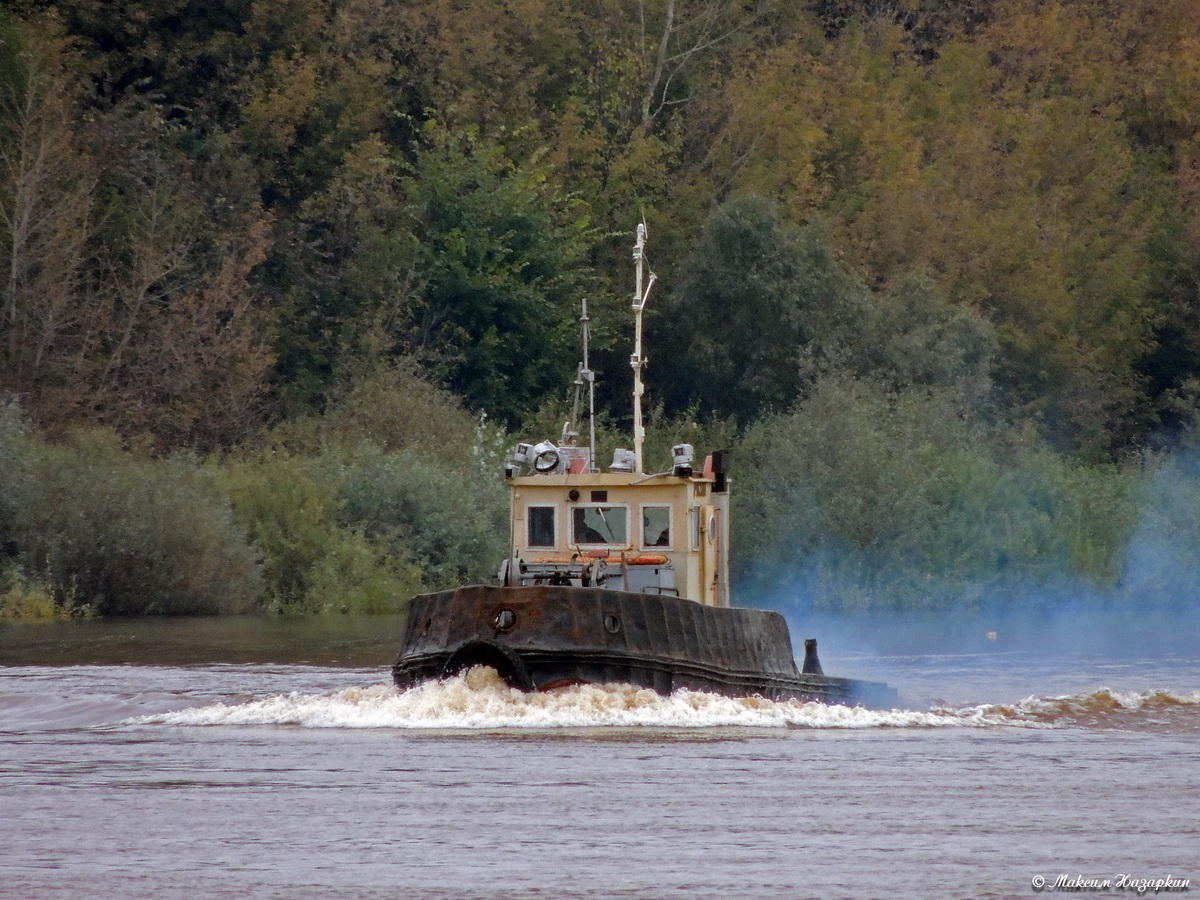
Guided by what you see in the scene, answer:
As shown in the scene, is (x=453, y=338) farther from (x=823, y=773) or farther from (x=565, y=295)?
(x=823, y=773)

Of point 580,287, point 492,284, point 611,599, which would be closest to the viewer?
point 611,599

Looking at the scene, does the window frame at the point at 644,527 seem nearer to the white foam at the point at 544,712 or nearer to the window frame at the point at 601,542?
the window frame at the point at 601,542

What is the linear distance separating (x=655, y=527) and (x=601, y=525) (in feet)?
1.77

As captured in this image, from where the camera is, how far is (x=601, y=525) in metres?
21.5

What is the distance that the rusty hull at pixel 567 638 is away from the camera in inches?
769

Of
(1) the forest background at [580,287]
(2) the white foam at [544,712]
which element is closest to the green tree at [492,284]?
(1) the forest background at [580,287]

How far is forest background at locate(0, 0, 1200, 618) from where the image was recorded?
1665 inches

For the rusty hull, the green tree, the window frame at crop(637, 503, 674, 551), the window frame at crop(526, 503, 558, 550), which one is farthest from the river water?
the green tree

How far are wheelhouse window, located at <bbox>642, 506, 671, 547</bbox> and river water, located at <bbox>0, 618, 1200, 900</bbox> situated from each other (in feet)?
5.79

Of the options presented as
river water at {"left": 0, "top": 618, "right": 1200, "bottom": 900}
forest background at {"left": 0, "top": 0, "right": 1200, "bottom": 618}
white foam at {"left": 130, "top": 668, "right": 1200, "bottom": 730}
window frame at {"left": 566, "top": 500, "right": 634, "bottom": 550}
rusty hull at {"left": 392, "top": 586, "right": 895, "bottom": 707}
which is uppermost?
forest background at {"left": 0, "top": 0, "right": 1200, "bottom": 618}

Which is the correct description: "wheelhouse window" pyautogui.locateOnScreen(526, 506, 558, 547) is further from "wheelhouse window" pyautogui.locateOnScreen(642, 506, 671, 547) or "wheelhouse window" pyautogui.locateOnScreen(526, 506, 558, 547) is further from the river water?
the river water

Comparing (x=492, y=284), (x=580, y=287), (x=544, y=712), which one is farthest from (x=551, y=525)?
(x=580, y=287)

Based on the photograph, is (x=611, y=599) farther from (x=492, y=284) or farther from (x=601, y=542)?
(x=492, y=284)

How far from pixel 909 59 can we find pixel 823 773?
2270 inches
